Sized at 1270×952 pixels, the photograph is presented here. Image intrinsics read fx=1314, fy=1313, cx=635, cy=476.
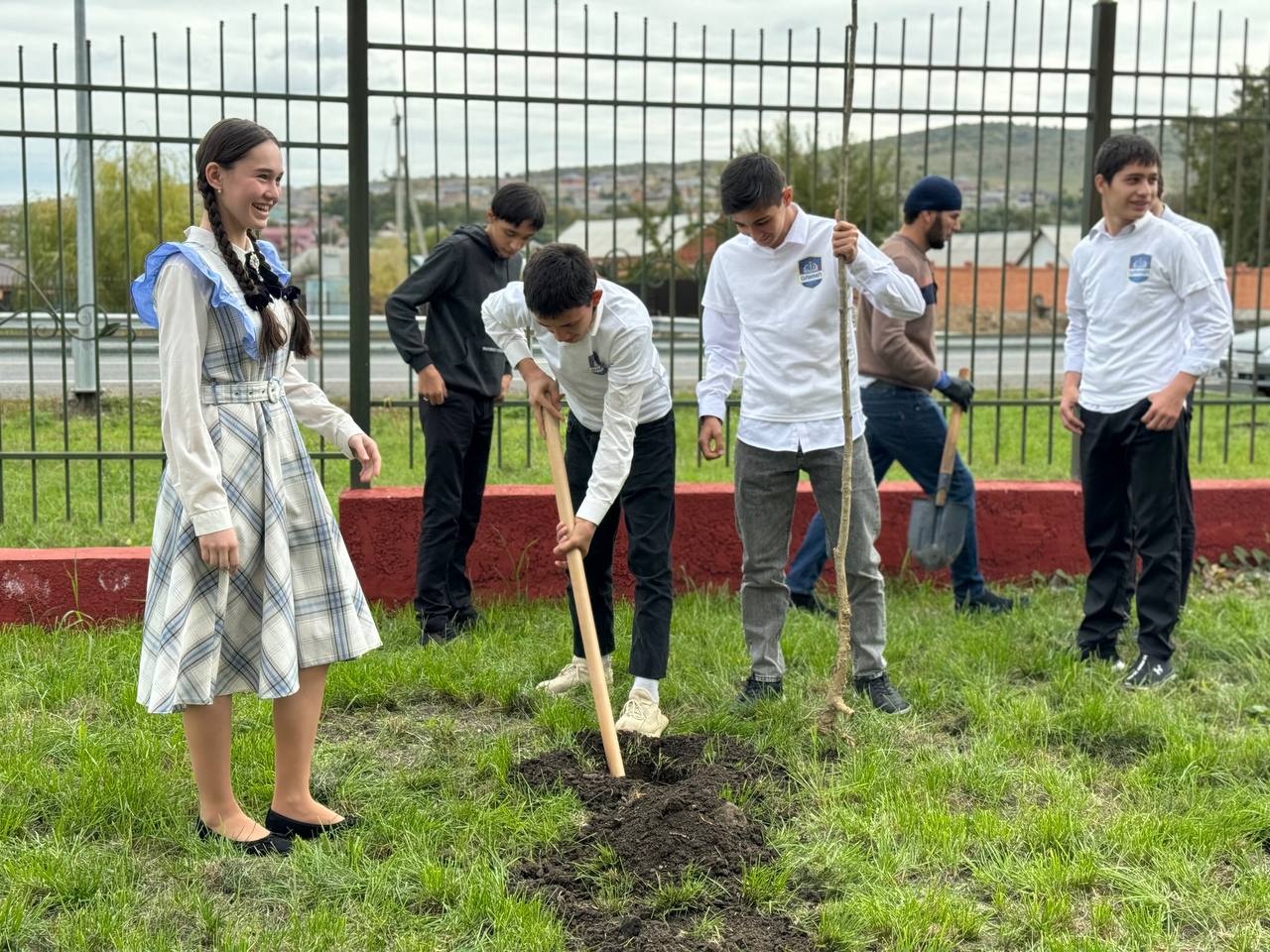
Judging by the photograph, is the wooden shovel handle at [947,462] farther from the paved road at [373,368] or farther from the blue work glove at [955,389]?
the paved road at [373,368]

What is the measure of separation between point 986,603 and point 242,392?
3439 mm

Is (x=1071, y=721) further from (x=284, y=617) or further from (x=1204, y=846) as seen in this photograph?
(x=284, y=617)

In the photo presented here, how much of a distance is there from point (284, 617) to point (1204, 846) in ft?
7.53

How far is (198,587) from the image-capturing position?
3018mm

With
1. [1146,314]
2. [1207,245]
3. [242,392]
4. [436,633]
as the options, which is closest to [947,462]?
[1146,314]

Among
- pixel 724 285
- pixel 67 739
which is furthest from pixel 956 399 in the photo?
pixel 67 739

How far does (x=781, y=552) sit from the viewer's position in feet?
13.9

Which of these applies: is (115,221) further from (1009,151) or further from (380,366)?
(380,366)

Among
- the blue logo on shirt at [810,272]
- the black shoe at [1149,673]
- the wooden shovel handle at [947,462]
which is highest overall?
the blue logo on shirt at [810,272]

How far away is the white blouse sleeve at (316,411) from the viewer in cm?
331

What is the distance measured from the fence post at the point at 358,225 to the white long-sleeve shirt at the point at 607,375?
1360 millimetres

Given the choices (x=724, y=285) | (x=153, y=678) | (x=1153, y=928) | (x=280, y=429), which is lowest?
(x=1153, y=928)

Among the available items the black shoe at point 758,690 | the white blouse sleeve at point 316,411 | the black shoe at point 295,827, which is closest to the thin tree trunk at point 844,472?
the black shoe at point 758,690

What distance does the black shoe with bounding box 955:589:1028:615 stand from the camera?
539cm
